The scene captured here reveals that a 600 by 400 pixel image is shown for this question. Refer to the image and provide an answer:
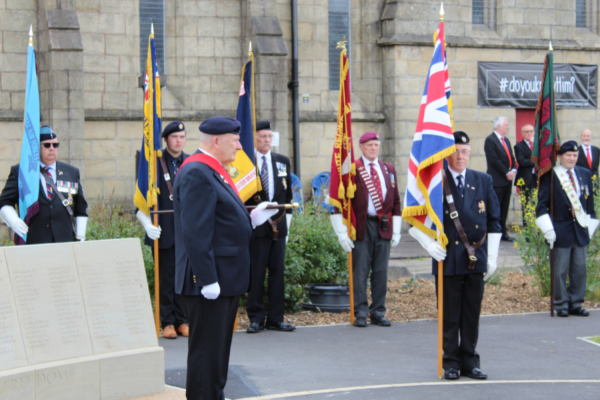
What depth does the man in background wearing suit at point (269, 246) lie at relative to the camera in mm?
7766

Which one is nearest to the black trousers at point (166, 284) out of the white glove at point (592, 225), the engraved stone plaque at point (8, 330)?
the engraved stone plaque at point (8, 330)

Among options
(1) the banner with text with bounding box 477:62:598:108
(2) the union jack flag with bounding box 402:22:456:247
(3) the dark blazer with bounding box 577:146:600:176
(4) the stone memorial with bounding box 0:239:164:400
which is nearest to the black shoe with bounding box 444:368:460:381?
(2) the union jack flag with bounding box 402:22:456:247

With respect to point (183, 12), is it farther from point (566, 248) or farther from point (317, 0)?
point (566, 248)

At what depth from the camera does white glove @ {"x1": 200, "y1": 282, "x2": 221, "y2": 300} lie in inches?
173

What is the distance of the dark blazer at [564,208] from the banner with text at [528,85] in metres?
7.56

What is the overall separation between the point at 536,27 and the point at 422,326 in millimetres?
10582

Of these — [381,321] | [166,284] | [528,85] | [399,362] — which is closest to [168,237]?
[166,284]

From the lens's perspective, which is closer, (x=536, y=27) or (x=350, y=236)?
(x=350, y=236)

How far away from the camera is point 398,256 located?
12297 millimetres

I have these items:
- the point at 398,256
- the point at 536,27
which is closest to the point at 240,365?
the point at 398,256

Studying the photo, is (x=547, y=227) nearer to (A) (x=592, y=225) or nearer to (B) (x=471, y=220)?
(A) (x=592, y=225)

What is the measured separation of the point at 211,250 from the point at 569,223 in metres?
5.55

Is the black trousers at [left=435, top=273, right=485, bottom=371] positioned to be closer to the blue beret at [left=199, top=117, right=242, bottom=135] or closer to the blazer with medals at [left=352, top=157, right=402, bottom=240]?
the blazer with medals at [left=352, top=157, right=402, bottom=240]

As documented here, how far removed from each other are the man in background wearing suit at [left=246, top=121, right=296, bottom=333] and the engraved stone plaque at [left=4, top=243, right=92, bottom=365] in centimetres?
268
